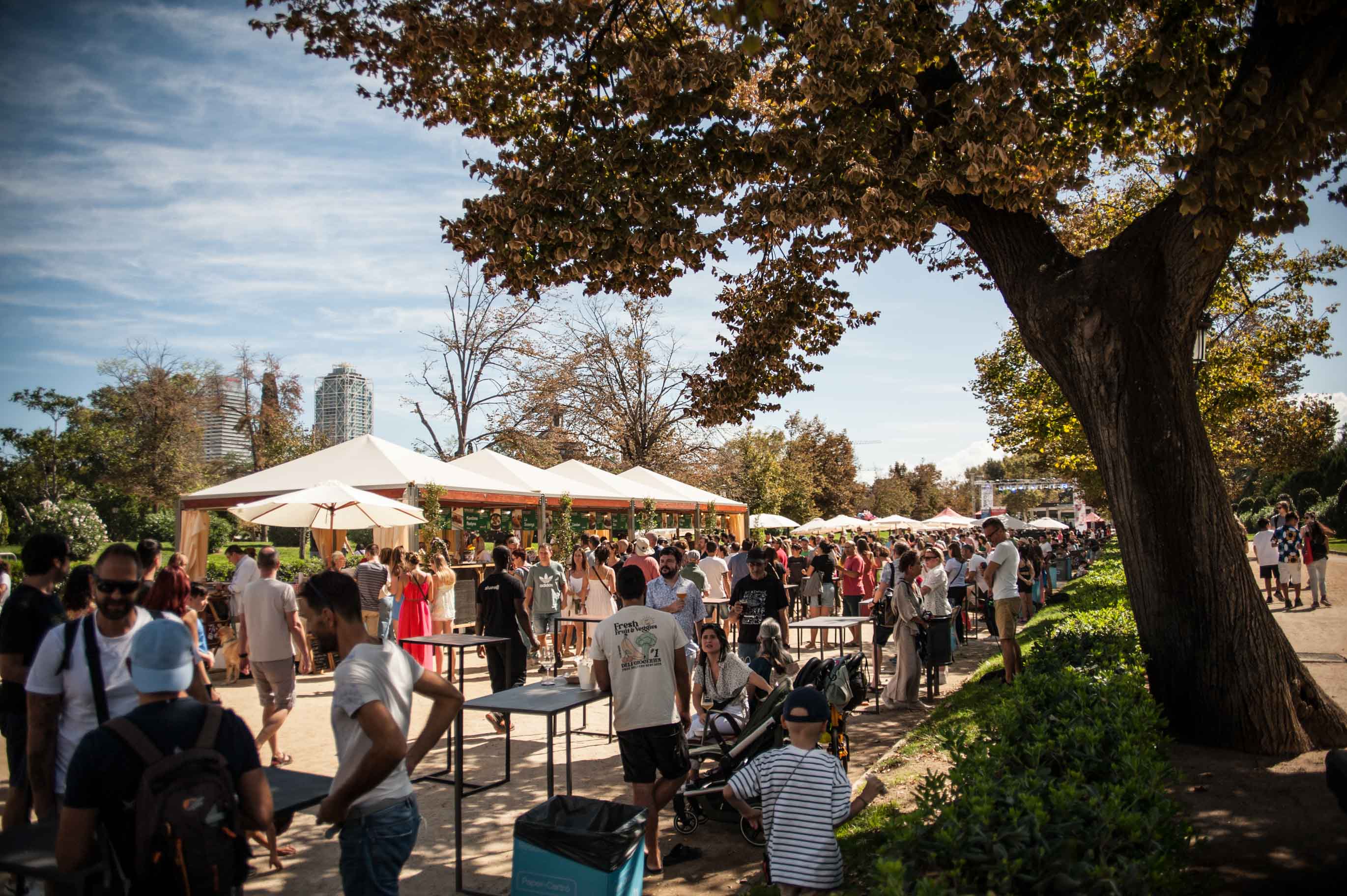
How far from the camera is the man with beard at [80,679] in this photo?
3.52 m

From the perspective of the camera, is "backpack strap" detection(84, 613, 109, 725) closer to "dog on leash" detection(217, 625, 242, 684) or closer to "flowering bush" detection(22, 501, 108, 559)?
"dog on leash" detection(217, 625, 242, 684)

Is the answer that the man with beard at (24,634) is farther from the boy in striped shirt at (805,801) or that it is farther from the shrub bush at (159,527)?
the shrub bush at (159,527)

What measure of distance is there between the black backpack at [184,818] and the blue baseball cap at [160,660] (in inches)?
5.3

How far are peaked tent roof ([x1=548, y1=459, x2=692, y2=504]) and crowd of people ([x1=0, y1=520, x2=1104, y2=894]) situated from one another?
12044 millimetres

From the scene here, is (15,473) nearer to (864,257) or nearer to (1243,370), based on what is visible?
(864,257)

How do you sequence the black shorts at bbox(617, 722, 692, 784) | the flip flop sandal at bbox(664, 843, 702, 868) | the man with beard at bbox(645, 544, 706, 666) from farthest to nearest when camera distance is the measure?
the man with beard at bbox(645, 544, 706, 666) < the flip flop sandal at bbox(664, 843, 702, 868) < the black shorts at bbox(617, 722, 692, 784)

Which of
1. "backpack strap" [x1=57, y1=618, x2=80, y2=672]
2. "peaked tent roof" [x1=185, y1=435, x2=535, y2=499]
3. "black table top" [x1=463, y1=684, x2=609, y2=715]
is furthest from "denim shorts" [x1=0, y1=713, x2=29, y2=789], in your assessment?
"peaked tent roof" [x1=185, y1=435, x2=535, y2=499]

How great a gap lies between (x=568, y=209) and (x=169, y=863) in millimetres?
5258

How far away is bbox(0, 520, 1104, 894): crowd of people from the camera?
2.65 meters

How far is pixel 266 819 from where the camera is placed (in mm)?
2775

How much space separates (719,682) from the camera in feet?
22.4

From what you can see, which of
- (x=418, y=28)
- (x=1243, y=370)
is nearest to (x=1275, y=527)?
(x=1243, y=370)

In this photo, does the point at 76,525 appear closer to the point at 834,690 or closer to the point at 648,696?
the point at 834,690

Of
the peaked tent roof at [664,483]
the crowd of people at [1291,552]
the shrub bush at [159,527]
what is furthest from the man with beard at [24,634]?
the shrub bush at [159,527]
